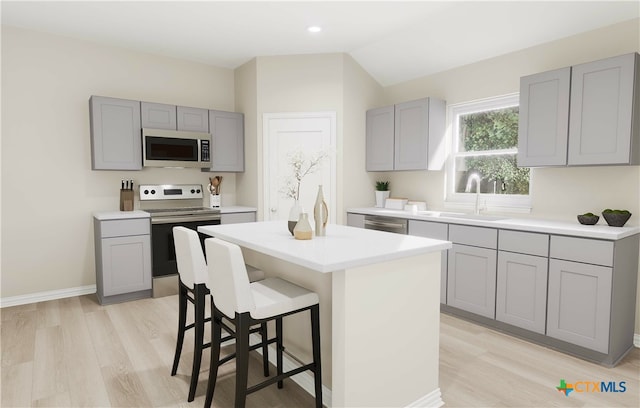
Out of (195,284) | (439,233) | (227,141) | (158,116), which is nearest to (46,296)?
(158,116)

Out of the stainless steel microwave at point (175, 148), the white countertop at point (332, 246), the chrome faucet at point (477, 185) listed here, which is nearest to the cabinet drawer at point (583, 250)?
the chrome faucet at point (477, 185)

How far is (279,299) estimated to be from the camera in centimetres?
192

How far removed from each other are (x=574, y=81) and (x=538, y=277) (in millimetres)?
1511

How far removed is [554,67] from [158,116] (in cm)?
401

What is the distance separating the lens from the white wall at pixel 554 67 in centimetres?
293

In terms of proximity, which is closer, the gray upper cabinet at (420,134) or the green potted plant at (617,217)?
the green potted plant at (617,217)

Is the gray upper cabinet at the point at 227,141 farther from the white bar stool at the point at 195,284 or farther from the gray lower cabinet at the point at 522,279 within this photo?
the gray lower cabinet at the point at 522,279

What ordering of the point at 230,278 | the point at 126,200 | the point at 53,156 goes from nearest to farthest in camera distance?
the point at 230,278, the point at 53,156, the point at 126,200

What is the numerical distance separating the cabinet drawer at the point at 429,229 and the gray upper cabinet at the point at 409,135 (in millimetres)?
726

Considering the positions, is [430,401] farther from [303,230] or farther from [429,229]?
[429,229]

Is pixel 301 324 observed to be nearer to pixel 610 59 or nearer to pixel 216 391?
pixel 216 391

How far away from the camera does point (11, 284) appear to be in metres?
3.82

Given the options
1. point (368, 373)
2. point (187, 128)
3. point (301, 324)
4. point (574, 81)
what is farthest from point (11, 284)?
point (574, 81)

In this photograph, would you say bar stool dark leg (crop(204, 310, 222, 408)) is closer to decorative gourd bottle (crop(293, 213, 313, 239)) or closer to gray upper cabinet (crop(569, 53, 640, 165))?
decorative gourd bottle (crop(293, 213, 313, 239))
